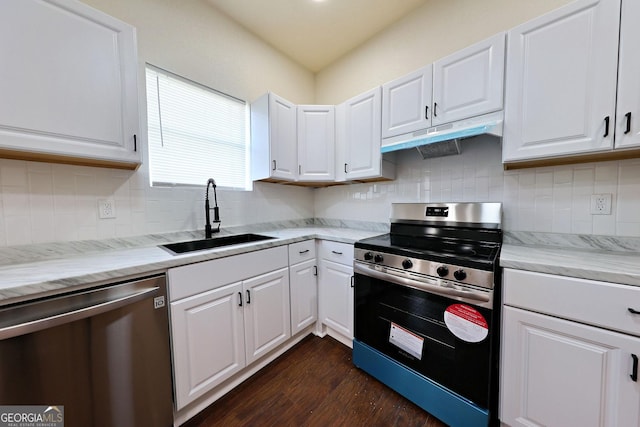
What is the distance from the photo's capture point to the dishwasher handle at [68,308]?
0.79 metres

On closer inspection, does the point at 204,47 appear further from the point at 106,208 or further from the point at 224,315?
the point at 224,315

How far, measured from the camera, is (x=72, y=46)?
3.62 feet

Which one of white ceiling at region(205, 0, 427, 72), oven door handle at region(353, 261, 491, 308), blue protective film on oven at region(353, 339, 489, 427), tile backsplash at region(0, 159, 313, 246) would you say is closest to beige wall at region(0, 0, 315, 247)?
tile backsplash at region(0, 159, 313, 246)

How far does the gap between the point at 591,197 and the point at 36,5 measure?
3041 millimetres

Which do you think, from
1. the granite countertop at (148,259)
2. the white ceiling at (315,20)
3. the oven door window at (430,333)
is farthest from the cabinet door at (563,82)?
the white ceiling at (315,20)

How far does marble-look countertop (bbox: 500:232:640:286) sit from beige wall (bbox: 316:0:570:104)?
4.82 ft

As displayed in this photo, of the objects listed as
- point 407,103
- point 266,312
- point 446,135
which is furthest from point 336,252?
point 407,103

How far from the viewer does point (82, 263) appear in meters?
1.12

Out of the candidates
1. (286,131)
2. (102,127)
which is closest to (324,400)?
(102,127)

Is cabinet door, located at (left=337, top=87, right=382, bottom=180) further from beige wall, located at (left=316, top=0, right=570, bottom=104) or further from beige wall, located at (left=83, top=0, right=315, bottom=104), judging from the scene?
beige wall, located at (left=83, top=0, right=315, bottom=104)

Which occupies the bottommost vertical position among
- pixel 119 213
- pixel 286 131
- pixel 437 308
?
pixel 437 308

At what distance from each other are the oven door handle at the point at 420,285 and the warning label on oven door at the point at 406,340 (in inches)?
11.7

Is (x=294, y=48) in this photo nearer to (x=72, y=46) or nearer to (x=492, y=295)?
(x=72, y=46)

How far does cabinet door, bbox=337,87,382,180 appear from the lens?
1970 mm
